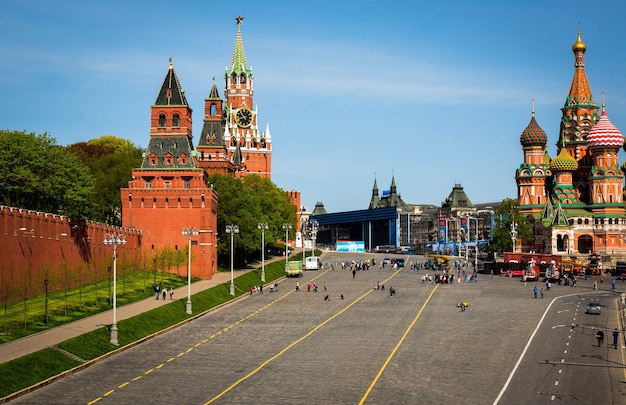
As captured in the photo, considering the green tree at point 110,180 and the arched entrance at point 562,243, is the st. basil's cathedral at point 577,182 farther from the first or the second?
the green tree at point 110,180

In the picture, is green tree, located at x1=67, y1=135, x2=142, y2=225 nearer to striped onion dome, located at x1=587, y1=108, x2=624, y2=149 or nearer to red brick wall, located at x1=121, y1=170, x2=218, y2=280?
red brick wall, located at x1=121, y1=170, x2=218, y2=280

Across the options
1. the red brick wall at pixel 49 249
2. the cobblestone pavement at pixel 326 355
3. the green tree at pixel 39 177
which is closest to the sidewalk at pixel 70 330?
the cobblestone pavement at pixel 326 355

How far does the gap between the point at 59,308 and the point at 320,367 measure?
25.5 metres

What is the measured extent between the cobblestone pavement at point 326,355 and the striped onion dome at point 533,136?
86921 mm

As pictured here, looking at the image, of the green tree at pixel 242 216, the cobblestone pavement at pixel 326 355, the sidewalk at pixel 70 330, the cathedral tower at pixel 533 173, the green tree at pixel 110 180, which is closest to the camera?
the cobblestone pavement at pixel 326 355

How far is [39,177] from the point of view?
317 ft

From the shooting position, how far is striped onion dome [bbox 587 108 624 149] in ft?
571

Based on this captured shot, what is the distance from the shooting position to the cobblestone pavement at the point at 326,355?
53.3m

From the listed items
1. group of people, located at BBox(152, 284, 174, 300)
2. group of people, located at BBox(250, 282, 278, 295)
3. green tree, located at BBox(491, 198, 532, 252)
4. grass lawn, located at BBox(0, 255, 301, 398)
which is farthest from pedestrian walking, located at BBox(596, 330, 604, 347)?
green tree, located at BBox(491, 198, 532, 252)

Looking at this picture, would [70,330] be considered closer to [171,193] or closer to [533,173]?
[171,193]

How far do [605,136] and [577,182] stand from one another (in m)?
13.9

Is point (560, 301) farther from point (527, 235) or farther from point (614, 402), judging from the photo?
point (527, 235)

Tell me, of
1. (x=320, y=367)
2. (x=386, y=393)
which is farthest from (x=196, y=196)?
(x=386, y=393)

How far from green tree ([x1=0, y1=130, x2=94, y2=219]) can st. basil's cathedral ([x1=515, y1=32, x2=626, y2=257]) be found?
95692 mm
